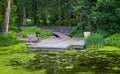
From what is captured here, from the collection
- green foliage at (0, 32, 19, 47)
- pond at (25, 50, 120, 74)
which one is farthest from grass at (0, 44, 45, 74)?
green foliage at (0, 32, 19, 47)

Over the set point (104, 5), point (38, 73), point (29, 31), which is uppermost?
point (104, 5)

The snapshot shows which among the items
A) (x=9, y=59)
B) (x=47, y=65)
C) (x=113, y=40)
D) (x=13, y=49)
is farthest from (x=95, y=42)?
(x=47, y=65)

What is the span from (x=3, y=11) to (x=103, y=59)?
1497cm

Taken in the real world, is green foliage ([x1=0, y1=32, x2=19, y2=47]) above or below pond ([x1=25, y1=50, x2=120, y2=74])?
above

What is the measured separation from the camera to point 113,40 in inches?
1033

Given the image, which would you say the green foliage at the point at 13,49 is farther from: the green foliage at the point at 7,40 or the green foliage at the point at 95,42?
the green foliage at the point at 95,42

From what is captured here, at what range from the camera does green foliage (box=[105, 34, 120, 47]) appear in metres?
25.6

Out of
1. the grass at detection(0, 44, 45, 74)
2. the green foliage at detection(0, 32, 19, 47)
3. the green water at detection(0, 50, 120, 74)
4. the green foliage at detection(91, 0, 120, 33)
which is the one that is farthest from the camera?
the green foliage at detection(91, 0, 120, 33)

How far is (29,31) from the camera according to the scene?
Answer: 35531 millimetres

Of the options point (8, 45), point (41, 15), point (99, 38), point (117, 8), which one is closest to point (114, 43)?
point (99, 38)

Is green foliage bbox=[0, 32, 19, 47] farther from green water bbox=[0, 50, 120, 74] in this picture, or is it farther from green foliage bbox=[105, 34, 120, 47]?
green foliage bbox=[105, 34, 120, 47]

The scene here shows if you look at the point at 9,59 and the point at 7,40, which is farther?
the point at 7,40

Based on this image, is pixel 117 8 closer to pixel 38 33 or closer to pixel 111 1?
pixel 111 1

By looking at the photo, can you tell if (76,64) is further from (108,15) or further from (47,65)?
(108,15)
